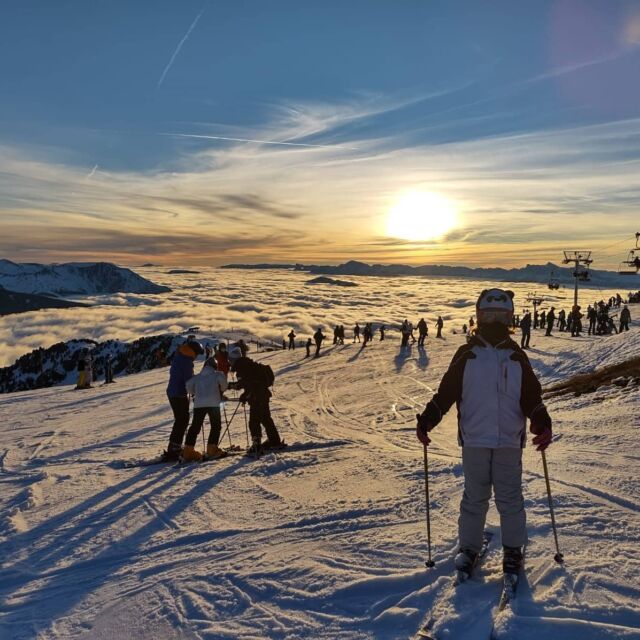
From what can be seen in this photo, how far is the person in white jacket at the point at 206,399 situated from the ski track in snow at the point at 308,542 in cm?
37

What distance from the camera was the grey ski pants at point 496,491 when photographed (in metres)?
3.67

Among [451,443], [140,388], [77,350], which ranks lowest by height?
[77,350]

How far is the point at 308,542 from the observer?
16.0 ft

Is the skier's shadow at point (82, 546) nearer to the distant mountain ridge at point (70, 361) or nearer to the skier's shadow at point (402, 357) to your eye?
the skier's shadow at point (402, 357)

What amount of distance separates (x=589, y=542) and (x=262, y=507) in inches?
134

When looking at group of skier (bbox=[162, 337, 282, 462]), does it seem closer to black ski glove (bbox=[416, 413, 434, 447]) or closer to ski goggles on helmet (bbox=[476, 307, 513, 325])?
black ski glove (bbox=[416, 413, 434, 447])

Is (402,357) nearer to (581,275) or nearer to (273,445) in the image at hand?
(273,445)

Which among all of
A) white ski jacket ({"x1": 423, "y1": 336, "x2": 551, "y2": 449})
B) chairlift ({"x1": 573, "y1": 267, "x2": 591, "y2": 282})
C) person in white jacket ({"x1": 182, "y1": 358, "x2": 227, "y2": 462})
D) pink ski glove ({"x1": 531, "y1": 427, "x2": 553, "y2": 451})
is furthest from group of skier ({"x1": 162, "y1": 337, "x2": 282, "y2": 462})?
chairlift ({"x1": 573, "y1": 267, "x2": 591, "y2": 282})

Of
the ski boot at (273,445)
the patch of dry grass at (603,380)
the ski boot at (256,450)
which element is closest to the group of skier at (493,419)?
the ski boot at (256,450)

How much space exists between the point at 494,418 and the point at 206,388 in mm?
5732

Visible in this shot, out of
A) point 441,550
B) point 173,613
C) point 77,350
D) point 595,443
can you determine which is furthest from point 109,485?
point 77,350

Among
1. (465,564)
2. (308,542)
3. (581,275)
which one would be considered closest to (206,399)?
(308,542)

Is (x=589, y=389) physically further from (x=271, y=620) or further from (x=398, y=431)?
(x=271, y=620)

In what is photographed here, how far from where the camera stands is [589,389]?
1090 cm
